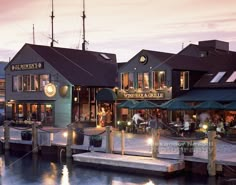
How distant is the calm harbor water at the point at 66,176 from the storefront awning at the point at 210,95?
521 inches

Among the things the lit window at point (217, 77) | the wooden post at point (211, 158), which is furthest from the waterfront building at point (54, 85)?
the wooden post at point (211, 158)

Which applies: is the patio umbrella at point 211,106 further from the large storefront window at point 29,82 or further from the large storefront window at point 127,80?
the large storefront window at point 29,82

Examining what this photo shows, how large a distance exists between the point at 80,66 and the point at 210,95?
16000 mm

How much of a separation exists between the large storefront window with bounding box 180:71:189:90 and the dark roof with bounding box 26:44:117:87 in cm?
1002

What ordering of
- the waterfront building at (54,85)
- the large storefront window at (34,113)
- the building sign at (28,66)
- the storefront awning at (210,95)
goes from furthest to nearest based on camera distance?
the building sign at (28,66), the large storefront window at (34,113), the waterfront building at (54,85), the storefront awning at (210,95)

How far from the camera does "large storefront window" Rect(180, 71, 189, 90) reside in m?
39.4

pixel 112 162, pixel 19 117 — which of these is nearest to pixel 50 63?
pixel 19 117

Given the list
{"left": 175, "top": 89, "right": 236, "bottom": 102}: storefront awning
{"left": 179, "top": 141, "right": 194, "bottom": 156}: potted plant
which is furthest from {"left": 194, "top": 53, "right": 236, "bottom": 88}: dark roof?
{"left": 179, "top": 141, "right": 194, "bottom": 156}: potted plant

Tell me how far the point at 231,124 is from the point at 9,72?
25449 mm

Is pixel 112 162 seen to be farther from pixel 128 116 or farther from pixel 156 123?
pixel 128 116

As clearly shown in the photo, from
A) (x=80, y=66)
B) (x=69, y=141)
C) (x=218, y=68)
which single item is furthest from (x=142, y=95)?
(x=69, y=141)

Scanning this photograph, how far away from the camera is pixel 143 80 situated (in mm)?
40406

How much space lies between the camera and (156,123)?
33219 millimetres

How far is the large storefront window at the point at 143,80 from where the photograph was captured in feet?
132
